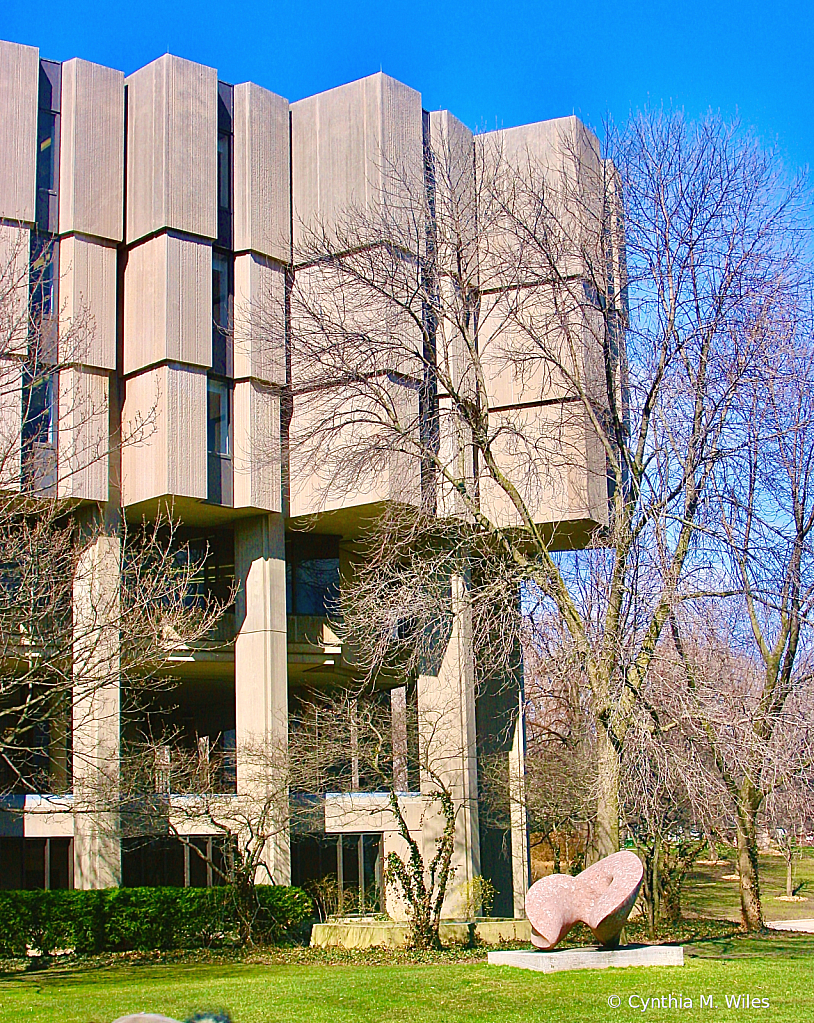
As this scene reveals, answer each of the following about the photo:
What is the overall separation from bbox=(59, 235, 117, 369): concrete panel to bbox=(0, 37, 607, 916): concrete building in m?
0.05

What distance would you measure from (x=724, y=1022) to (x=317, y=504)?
1690 cm

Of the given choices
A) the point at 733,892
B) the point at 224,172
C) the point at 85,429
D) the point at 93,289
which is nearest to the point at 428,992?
the point at 85,429

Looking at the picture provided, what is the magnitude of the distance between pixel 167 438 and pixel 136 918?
9712mm

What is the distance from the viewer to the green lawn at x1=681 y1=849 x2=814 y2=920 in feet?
116

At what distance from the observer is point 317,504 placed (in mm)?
27000

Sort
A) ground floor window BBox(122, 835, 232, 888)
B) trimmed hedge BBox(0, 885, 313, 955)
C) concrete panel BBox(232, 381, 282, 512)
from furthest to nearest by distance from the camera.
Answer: ground floor window BBox(122, 835, 232, 888) < concrete panel BBox(232, 381, 282, 512) < trimmed hedge BBox(0, 885, 313, 955)

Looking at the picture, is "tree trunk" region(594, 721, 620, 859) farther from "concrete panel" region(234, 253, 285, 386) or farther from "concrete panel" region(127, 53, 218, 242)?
"concrete panel" region(127, 53, 218, 242)

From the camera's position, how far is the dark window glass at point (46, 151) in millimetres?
25719

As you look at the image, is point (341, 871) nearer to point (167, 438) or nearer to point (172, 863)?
point (172, 863)

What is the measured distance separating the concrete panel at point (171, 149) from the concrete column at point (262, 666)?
7047mm

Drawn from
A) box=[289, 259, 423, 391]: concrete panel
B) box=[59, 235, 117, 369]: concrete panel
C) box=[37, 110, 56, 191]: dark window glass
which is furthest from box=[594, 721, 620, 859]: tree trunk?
box=[37, 110, 56, 191]: dark window glass

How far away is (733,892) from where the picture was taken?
42.6 meters

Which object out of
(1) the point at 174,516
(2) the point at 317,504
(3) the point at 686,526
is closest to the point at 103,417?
(1) the point at 174,516

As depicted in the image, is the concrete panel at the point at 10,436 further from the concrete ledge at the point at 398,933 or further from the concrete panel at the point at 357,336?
the concrete ledge at the point at 398,933
